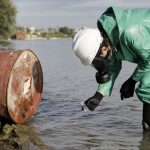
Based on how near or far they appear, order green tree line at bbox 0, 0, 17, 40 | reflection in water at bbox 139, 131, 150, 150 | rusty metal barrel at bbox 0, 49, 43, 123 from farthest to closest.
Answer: green tree line at bbox 0, 0, 17, 40, rusty metal barrel at bbox 0, 49, 43, 123, reflection in water at bbox 139, 131, 150, 150

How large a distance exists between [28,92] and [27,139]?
101 cm

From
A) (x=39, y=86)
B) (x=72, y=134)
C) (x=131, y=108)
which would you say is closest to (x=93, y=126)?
(x=72, y=134)

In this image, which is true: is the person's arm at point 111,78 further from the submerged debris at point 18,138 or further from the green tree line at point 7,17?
the green tree line at point 7,17

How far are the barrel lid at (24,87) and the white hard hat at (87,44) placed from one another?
1.77 meters

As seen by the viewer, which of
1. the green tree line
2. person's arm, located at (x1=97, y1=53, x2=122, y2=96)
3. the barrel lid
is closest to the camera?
person's arm, located at (x1=97, y1=53, x2=122, y2=96)

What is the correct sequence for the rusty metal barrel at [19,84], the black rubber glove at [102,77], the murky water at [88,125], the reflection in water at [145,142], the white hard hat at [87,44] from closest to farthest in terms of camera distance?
1. the white hard hat at [87,44]
2. the black rubber glove at [102,77]
3. the reflection in water at [145,142]
4. the murky water at [88,125]
5. the rusty metal barrel at [19,84]

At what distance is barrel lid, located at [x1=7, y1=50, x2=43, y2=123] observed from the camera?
7.50 metres

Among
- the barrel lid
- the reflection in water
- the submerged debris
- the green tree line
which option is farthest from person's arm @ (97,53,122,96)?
the green tree line

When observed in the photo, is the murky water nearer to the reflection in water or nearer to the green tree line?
the reflection in water

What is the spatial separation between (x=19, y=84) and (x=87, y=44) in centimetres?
207

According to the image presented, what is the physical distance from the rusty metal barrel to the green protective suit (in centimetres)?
192

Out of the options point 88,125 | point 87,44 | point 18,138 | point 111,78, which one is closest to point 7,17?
point 88,125

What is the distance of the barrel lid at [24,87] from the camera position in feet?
24.6

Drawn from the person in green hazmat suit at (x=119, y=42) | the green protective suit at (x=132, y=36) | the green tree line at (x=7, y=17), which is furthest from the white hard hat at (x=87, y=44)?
the green tree line at (x=7, y=17)
